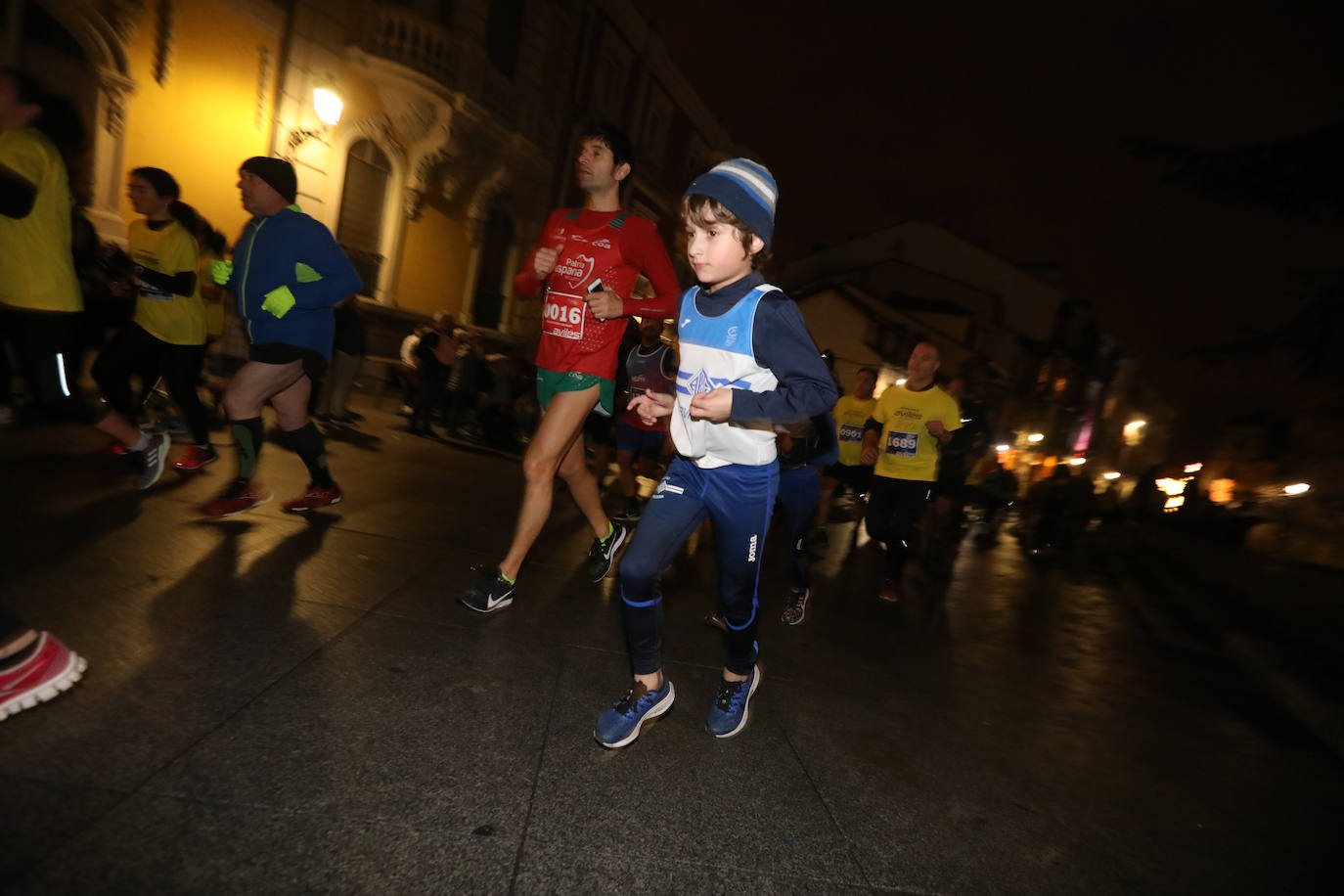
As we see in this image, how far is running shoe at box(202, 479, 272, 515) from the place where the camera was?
13.9 feet

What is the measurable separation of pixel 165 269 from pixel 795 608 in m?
4.55

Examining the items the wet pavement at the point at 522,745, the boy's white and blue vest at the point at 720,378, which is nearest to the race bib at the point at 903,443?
the wet pavement at the point at 522,745

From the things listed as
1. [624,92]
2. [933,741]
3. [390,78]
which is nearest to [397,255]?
[390,78]

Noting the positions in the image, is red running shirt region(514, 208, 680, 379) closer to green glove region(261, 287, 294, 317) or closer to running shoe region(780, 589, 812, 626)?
green glove region(261, 287, 294, 317)

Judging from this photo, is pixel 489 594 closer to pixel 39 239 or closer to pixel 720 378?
pixel 720 378

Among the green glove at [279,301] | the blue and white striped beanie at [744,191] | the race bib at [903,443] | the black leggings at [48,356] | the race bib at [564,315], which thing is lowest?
the black leggings at [48,356]

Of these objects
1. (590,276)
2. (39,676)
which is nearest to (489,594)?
(590,276)

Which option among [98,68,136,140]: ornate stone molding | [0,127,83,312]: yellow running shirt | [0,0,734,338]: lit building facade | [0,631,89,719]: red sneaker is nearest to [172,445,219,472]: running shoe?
[0,127,83,312]: yellow running shirt

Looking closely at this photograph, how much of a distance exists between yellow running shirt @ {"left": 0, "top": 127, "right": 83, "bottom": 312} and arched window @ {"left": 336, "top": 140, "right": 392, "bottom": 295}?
10.2m

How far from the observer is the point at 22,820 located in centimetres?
170

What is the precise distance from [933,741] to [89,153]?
39.6ft

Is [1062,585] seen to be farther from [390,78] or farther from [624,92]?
[624,92]

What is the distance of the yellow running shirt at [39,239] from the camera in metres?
3.46

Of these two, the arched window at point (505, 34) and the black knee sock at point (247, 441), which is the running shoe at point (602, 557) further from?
the arched window at point (505, 34)
